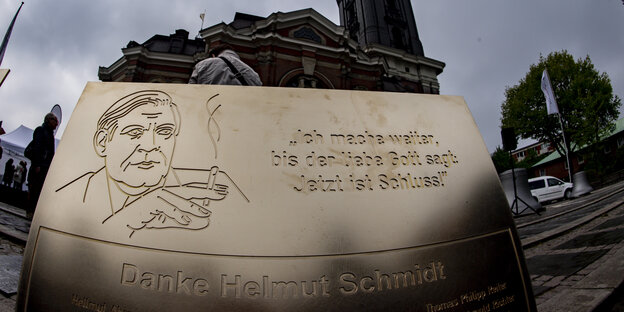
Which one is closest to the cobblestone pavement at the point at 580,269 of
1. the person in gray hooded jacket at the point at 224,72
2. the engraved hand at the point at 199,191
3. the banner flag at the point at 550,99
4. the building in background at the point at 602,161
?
the engraved hand at the point at 199,191

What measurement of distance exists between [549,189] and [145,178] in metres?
17.5

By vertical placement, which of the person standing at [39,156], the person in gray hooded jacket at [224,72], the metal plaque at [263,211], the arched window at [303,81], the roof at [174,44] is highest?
the roof at [174,44]

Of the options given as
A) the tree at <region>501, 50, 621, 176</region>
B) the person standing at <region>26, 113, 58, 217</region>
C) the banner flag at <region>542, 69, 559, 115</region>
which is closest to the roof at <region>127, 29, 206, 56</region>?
the person standing at <region>26, 113, 58, 217</region>

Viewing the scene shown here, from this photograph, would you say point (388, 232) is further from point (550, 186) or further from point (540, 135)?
point (540, 135)

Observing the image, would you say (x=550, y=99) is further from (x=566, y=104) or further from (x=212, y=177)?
(x=212, y=177)

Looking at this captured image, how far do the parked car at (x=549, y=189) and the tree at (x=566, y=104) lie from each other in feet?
29.3

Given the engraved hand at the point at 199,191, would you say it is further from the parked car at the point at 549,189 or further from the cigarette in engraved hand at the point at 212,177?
the parked car at the point at 549,189

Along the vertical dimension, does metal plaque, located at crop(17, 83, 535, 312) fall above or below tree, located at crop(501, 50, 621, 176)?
below

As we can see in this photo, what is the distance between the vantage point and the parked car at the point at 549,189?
1270cm

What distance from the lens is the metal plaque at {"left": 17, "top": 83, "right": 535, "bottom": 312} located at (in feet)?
2.95

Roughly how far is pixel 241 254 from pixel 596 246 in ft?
13.3

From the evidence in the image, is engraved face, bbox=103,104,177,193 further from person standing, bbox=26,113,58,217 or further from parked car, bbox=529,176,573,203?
parked car, bbox=529,176,573,203

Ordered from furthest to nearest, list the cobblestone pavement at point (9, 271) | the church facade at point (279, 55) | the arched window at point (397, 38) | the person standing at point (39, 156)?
the arched window at point (397, 38) < the church facade at point (279, 55) < the person standing at point (39, 156) < the cobblestone pavement at point (9, 271)

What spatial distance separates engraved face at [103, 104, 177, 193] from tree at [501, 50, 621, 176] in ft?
86.8
